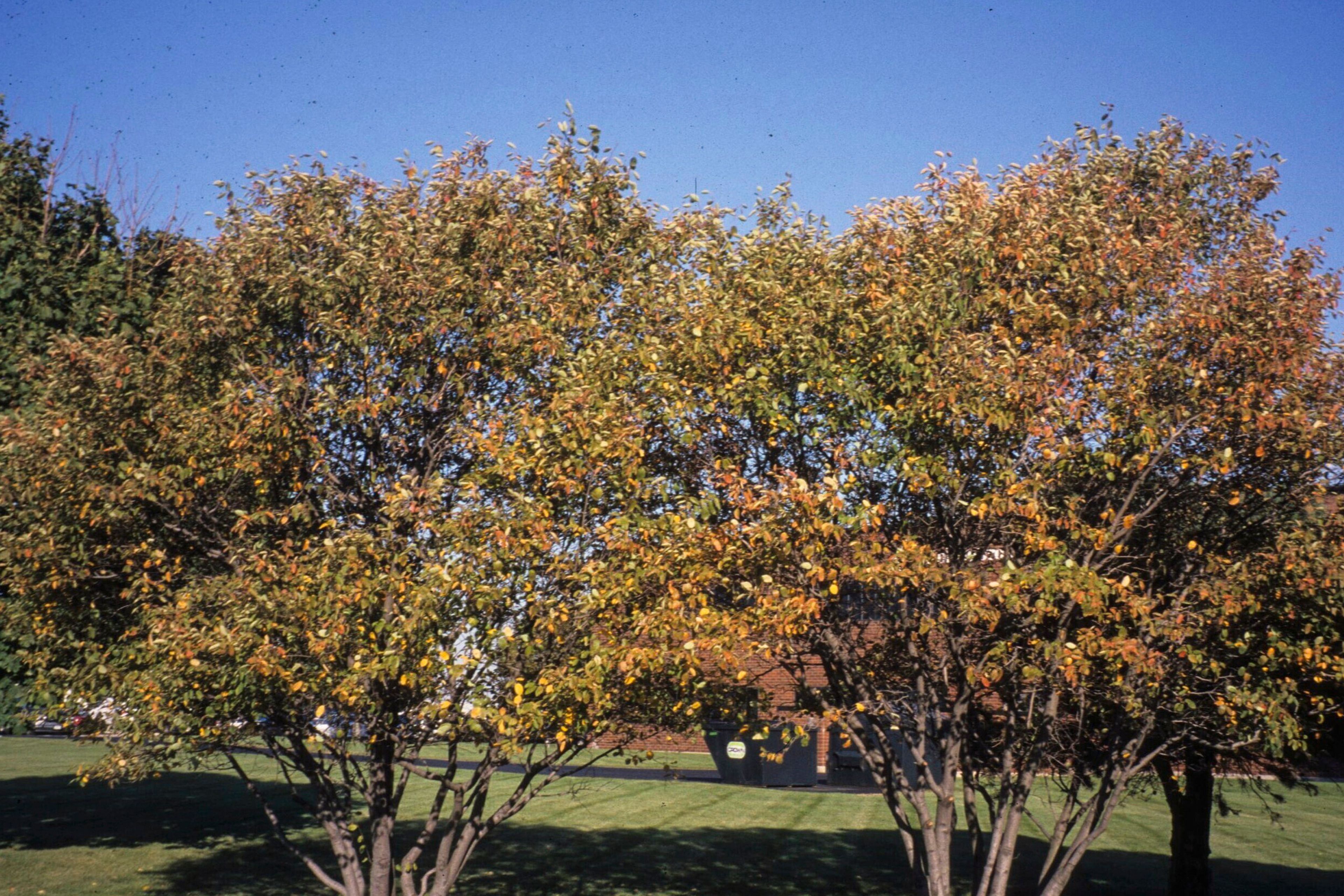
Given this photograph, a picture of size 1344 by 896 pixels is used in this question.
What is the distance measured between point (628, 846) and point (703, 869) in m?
3.15

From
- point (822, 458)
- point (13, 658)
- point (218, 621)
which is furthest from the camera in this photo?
point (13, 658)

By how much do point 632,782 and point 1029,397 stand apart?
93.4ft

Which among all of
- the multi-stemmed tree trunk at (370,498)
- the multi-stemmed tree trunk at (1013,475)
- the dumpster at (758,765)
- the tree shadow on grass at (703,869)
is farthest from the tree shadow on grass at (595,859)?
the multi-stemmed tree trunk at (1013,475)

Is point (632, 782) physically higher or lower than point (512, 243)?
lower

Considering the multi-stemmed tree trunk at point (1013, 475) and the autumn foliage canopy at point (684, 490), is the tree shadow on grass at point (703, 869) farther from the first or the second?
the multi-stemmed tree trunk at point (1013, 475)

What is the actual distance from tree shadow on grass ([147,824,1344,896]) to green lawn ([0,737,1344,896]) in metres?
0.06

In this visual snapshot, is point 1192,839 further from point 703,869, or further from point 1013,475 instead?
point 1013,475

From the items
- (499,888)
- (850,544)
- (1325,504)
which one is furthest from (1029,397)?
(499,888)

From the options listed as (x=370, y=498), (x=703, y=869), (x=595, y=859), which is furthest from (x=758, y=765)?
(x=370, y=498)

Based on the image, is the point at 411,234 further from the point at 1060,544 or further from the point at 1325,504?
the point at 1325,504

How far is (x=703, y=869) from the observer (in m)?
20.4

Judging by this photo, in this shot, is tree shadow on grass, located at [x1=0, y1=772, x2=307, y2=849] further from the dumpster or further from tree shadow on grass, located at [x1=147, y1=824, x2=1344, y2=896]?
the dumpster

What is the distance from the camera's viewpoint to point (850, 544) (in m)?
9.76

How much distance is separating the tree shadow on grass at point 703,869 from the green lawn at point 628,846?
58 mm
